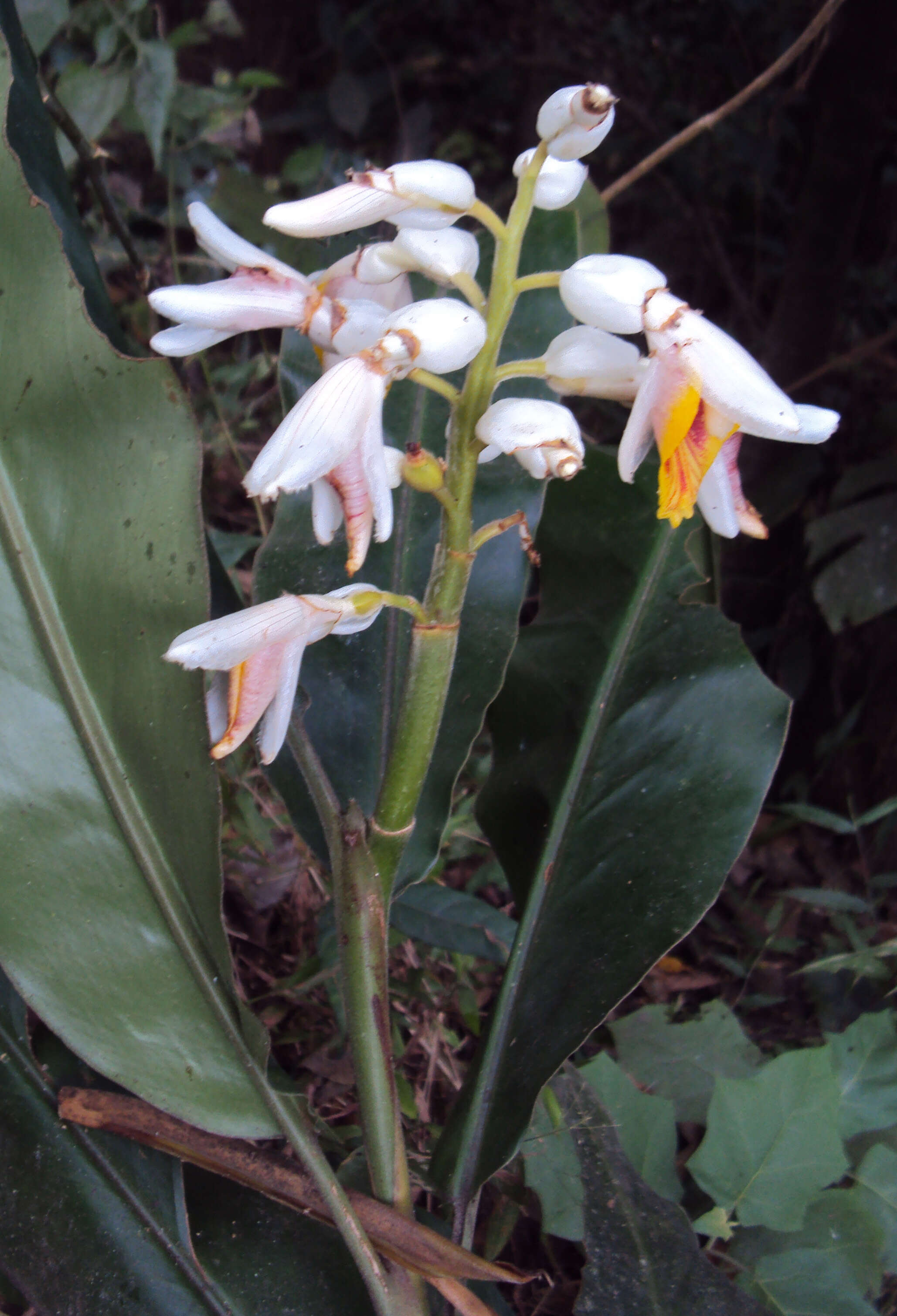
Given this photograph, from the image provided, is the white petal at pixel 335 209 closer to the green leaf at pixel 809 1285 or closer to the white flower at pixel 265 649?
the white flower at pixel 265 649

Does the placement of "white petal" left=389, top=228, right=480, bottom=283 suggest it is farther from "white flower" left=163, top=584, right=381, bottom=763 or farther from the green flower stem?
"white flower" left=163, top=584, right=381, bottom=763

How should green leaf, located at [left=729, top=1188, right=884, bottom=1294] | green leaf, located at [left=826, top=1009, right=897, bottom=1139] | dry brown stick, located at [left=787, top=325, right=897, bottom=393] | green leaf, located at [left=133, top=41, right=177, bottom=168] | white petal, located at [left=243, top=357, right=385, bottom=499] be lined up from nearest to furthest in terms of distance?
white petal, located at [left=243, top=357, right=385, bottom=499] → green leaf, located at [left=729, top=1188, right=884, bottom=1294] → green leaf, located at [left=826, top=1009, right=897, bottom=1139] → green leaf, located at [left=133, top=41, right=177, bottom=168] → dry brown stick, located at [left=787, top=325, right=897, bottom=393]

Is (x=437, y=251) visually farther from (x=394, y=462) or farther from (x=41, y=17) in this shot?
(x=41, y=17)

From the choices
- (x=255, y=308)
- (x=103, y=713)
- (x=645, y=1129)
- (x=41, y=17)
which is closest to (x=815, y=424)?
(x=255, y=308)

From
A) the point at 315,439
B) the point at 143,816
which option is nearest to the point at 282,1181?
the point at 143,816

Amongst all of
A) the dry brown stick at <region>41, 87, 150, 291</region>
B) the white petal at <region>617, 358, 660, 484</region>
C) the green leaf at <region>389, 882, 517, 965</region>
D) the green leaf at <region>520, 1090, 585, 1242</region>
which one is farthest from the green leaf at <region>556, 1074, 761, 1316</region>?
the dry brown stick at <region>41, 87, 150, 291</region>

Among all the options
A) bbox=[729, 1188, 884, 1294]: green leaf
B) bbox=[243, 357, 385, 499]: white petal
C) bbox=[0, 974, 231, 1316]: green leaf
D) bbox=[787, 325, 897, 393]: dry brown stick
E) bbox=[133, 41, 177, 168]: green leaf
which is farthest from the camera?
bbox=[787, 325, 897, 393]: dry brown stick

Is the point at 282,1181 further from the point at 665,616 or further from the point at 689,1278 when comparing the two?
the point at 665,616
